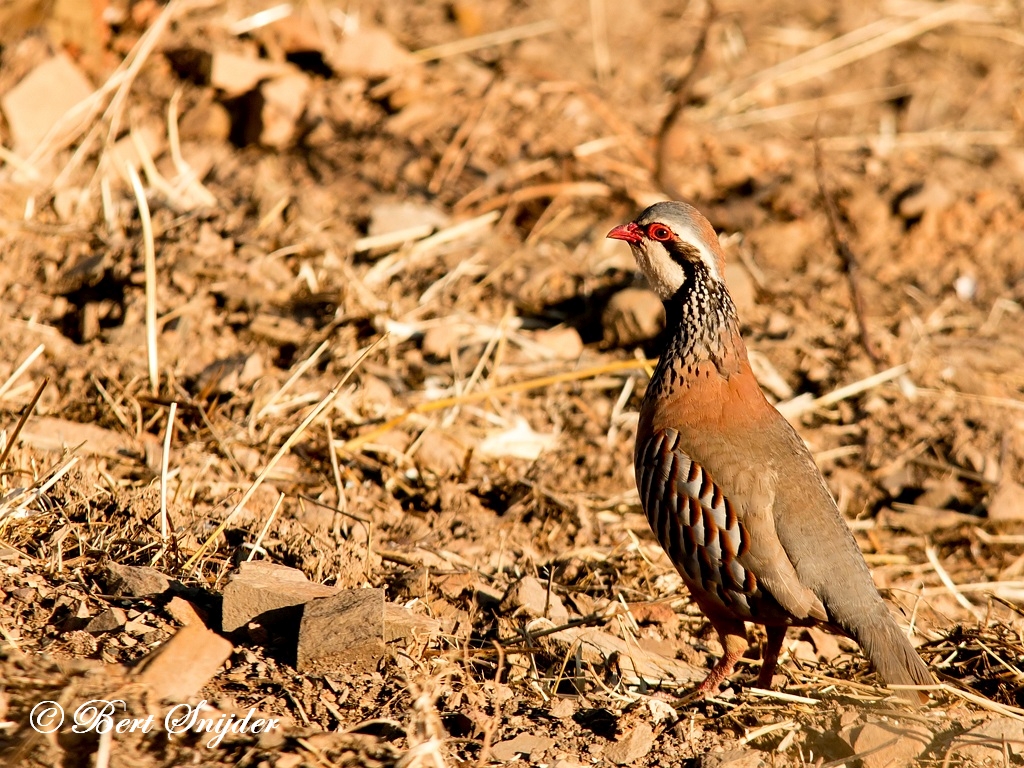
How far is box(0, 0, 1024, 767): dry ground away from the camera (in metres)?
3.53

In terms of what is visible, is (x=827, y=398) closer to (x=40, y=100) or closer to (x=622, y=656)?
(x=622, y=656)

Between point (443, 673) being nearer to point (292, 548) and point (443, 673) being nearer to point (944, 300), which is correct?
point (292, 548)

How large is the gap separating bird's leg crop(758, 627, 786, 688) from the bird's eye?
1.51 metres

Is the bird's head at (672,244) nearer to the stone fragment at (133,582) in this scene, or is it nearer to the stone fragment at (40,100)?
the stone fragment at (133,582)

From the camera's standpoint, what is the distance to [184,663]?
10.3ft

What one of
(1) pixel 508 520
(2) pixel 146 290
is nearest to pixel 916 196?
(1) pixel 508 520

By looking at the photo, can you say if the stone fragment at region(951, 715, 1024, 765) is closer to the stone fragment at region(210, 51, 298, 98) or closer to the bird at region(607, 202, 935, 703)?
the bird at region(607, 202, 935, 703)

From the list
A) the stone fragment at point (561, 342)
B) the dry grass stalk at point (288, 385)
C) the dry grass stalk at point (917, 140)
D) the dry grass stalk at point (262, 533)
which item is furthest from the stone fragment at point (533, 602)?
the dry grass stalk at point (917, 140)

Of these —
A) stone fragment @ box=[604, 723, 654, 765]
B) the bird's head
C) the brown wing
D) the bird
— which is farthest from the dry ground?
the bird's head

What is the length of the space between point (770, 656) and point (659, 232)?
163 centimetres

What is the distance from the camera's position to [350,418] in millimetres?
4992

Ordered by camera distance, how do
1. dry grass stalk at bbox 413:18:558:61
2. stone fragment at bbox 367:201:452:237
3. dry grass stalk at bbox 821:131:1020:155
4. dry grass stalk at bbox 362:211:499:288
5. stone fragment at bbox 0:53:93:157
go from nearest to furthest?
dry grass stalk at bbox 362:211:499:288, stone fragment at bbox 367:201:452:237, stone fragment at bbox 0:53:93:157, dry grass stalk at bbox 413:18:558:61, dry grass stalk at bbox 821:131:1020:155

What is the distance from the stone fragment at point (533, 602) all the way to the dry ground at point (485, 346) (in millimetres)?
26

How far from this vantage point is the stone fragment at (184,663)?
120 inches
